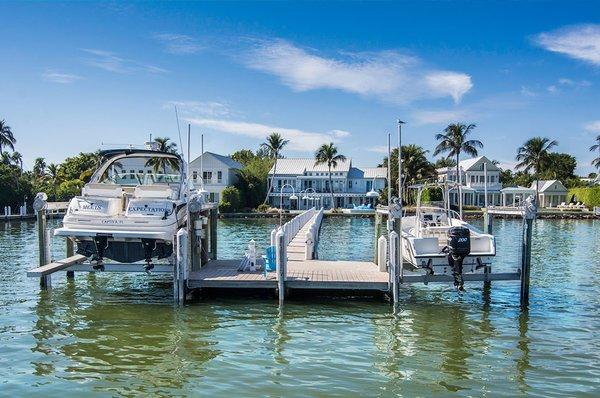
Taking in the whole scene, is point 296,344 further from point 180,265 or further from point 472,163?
point 472,163

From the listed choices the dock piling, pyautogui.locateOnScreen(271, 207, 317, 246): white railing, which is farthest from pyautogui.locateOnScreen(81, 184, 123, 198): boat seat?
the dock piling

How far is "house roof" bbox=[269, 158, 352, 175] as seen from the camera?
308 feet

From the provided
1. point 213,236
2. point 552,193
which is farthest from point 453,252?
point 552,193

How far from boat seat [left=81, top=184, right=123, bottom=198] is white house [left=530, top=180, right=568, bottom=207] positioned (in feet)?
298

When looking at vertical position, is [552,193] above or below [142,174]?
above

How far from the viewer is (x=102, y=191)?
17.0 m

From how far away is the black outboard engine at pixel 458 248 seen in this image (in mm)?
15258

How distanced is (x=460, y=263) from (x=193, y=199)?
315 inches

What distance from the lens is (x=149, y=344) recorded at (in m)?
12.7

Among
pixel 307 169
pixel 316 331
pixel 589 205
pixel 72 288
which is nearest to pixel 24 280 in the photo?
pixel 72 288

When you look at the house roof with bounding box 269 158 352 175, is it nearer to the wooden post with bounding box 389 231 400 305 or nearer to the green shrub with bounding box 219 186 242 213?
the green shrub with bounding box 219 186 242 213

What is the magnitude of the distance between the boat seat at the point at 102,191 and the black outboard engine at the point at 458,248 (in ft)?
31.4

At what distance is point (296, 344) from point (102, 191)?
7.95 m

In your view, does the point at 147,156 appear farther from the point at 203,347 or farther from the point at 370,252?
the point at 370,252
